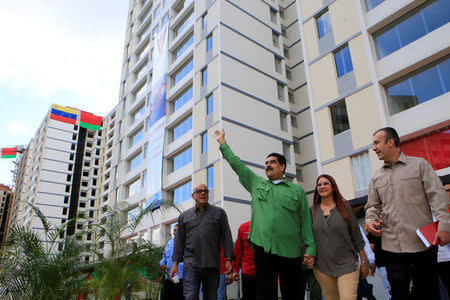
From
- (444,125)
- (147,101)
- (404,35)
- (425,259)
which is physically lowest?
(425,259)

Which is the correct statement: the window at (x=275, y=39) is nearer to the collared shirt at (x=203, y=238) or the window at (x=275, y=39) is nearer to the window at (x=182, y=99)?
the window at (x=182, y=99)

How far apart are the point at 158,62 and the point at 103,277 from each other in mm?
25757

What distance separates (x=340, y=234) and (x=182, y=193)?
22137 mm

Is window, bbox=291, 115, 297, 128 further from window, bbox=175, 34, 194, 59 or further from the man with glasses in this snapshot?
the man with glasses

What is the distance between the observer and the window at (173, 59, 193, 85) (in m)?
28.1

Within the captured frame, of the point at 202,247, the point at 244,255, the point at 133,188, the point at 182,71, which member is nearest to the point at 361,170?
the point at 244,255

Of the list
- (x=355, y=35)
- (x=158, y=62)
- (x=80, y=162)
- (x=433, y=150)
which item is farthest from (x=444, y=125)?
(x=80, y=162)

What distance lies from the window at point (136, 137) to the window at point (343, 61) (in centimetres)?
2183

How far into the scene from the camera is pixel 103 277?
829 centimetres

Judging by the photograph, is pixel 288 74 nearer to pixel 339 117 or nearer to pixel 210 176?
pixel 210 176

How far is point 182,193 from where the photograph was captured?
82.8 feet

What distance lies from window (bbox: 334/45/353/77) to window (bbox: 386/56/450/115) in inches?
82.0

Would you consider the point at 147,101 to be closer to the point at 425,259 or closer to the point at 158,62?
the point at 158,62

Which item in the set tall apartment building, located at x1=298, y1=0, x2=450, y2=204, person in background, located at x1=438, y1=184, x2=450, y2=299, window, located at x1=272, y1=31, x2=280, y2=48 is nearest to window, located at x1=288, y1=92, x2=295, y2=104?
window, located at x1=272, y1=31, x2=280, y2=48
